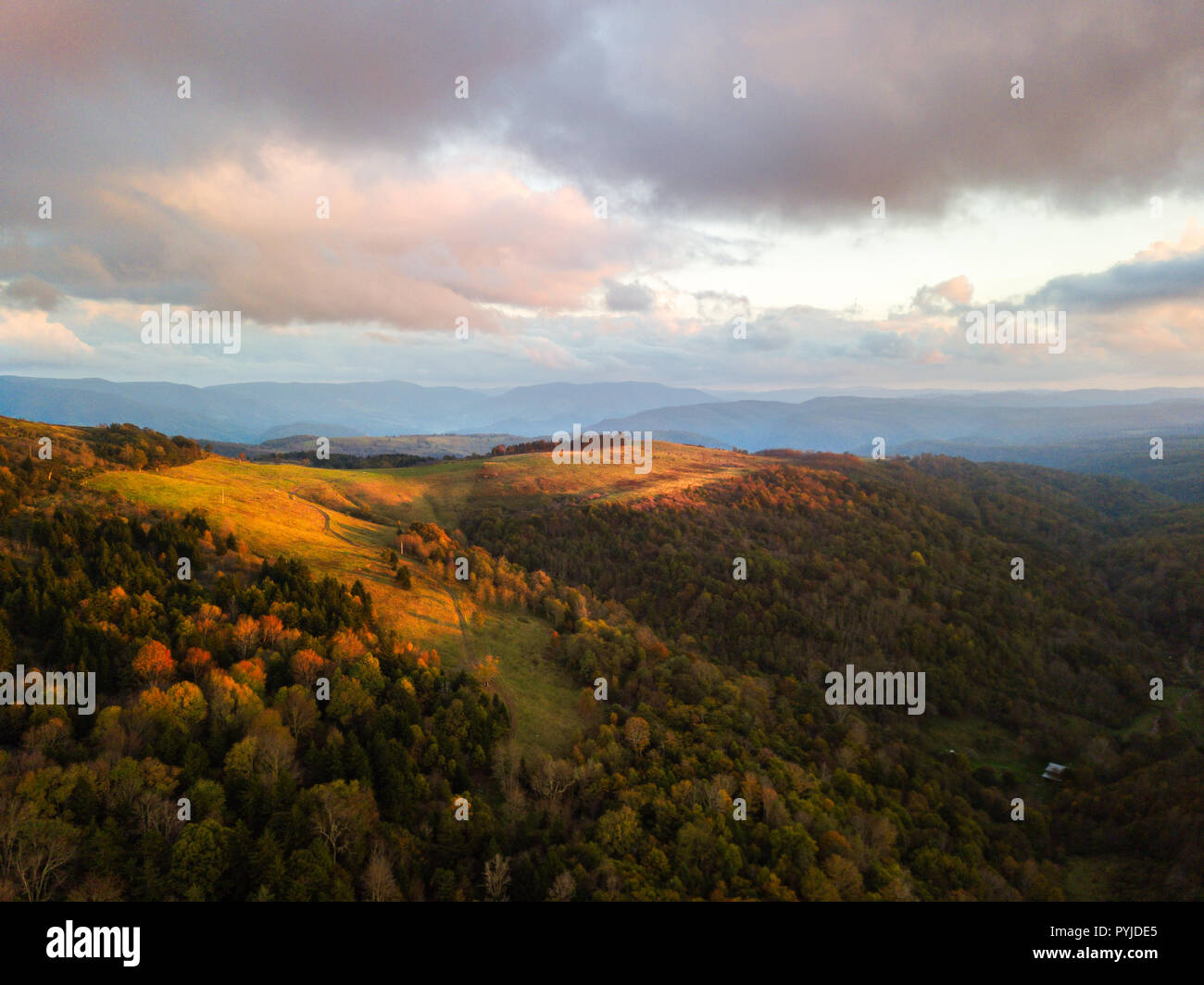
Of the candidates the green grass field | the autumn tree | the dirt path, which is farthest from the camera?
the green grass field

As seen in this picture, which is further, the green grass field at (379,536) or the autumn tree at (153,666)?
the green grass field at (379,536)

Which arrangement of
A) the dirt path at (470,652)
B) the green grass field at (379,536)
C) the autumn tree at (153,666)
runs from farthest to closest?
the green grass field at (379,536)
the dirt path at (470,652)
the autumn tree at (153,666)

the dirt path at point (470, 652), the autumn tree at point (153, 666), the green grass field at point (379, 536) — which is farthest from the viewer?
the green grass field at point (379, 536)

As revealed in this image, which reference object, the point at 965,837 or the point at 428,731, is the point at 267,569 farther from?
the point at 965,837

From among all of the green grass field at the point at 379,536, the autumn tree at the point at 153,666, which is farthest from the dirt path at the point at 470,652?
the autumn tree at the point at 153,666

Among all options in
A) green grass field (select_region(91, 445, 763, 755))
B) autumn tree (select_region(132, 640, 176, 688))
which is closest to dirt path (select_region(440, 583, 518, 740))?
green grass field (select_region(91, 445, 763, 755))

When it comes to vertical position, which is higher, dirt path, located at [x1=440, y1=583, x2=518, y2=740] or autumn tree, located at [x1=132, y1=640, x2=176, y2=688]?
autumn tree, located at [x1=132, y1=640, x2=176, y2=688]

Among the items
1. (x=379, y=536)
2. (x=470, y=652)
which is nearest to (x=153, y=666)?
(x=470, y=652)

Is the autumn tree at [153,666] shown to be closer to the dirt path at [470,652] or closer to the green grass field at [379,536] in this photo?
the green grass field at [379,536]

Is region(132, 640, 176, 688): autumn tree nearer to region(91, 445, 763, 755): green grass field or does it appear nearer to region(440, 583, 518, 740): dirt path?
region(91, 445, 763, 755): green grass field

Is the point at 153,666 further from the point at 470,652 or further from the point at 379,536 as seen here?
the point at 379,536

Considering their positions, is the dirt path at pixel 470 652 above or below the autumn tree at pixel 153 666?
below
